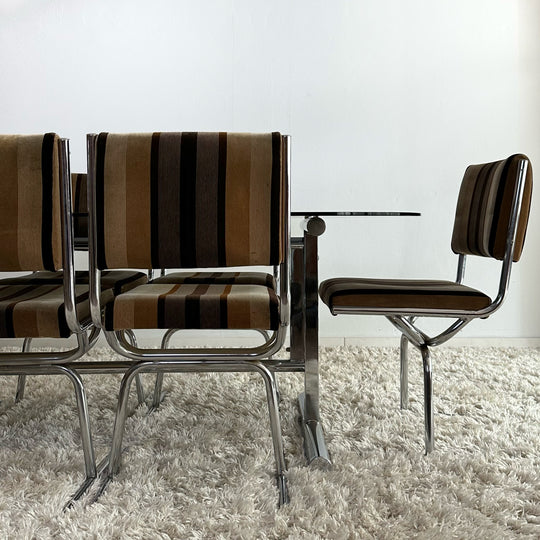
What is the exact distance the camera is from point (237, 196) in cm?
114

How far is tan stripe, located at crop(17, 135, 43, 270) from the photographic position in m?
1.13

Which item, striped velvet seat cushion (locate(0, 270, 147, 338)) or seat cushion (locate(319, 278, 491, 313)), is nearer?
striped velvet seat cushion (locate(0, 270, 147, 338))

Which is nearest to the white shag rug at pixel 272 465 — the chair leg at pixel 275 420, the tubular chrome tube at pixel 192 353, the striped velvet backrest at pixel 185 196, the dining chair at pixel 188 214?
the chair leg at pixel 275 420

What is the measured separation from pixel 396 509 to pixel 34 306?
89 cm

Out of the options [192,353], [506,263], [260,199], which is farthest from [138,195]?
[506,263]

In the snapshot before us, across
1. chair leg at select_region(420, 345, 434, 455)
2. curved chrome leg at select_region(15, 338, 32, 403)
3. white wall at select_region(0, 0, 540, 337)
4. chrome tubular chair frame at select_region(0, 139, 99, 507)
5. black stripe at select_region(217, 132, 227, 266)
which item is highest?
white wall at select_region(0, 0, 540, 337)

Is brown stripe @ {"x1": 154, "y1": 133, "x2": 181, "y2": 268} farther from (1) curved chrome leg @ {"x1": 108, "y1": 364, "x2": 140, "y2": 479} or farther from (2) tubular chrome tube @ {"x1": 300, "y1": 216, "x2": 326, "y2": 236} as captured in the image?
(2) tubular chrome tube @ {"x1": 300, "y1": 216, "x2": 326, "y2": 236}

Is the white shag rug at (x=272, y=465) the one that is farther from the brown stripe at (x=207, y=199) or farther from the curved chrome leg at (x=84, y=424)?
the brown stripe at (x=207, y=199)

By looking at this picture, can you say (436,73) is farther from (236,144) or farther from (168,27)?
(236,144)

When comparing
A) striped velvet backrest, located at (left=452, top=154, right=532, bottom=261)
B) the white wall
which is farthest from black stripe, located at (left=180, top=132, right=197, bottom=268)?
the white wall

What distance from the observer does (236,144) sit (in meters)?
1.14

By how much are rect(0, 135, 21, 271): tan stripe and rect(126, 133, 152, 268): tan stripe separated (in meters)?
0.23

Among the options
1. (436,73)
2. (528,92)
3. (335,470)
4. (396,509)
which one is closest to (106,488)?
(335,470)

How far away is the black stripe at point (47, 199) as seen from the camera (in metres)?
1.13
